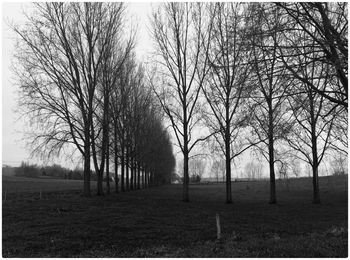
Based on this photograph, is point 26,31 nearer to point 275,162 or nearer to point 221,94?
point 221,94

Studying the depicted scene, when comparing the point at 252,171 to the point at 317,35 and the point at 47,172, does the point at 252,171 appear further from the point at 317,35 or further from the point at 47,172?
the point at 317,35

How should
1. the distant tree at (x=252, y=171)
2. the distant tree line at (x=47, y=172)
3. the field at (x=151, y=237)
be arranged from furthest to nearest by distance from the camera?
the distant tree at (x=252, y=171) < the distant tree line at (x=47, y=172) < the field at (x=151, y=237)

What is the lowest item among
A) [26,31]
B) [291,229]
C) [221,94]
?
[291,229]

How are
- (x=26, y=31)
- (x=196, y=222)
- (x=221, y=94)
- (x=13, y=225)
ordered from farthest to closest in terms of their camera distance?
(x=221, y=94)
(x=26, y=31)
(x=196, y=222)
(x=13, y=225)

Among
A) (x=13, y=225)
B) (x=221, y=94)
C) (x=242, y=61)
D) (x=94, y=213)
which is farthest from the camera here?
(x=221, y=94)

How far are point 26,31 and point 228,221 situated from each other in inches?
701

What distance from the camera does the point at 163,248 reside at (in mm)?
9055

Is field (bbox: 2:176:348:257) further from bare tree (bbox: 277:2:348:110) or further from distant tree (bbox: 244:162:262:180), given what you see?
distant tree (bbox: 244:162:262:180)

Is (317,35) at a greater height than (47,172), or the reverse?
(317,35)

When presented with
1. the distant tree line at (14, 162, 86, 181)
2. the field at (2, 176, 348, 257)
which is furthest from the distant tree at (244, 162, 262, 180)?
the field at (2, 176, 348, 257)

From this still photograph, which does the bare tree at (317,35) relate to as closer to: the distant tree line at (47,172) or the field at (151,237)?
the field at (151,237)

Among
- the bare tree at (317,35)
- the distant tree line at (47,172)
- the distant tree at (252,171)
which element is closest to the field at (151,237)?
the bare tree at (317,35)

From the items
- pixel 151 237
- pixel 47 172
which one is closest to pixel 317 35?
pixel 151 237

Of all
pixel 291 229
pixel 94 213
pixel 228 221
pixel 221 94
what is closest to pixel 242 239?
pixel 291 229
